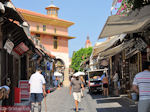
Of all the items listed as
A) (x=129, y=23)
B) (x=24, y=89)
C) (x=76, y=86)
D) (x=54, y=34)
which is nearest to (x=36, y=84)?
(x=76, y=86)

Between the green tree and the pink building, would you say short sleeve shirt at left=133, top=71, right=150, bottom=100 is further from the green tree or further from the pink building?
the green tree

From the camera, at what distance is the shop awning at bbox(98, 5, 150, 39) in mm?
6527

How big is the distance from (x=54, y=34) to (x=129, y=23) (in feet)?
150

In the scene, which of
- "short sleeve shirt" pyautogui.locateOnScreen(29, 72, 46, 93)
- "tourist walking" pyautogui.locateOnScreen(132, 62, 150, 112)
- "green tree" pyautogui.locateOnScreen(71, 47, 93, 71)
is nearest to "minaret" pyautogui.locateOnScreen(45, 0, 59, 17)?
"green tree" pyautogui.locateOnScreen(71, 47, 93, 71)

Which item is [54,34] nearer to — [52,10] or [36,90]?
[52,10]

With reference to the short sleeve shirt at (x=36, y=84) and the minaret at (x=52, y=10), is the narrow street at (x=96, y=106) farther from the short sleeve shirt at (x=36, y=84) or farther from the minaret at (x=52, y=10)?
the minaret at (x=52, y=10)

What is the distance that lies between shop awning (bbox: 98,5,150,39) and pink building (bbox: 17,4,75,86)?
141 feet

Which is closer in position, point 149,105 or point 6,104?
point 149,105

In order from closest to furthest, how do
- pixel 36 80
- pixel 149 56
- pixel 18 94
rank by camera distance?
pixel 36 80 < pixel 149 56 < pixel 18 94

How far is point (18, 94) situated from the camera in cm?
1460

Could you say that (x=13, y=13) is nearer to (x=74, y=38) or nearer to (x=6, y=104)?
(x=6, y=104)

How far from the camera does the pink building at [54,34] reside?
5041 cm

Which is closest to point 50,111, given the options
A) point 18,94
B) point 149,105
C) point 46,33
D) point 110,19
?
point 18,94

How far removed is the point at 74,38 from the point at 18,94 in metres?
40.7
